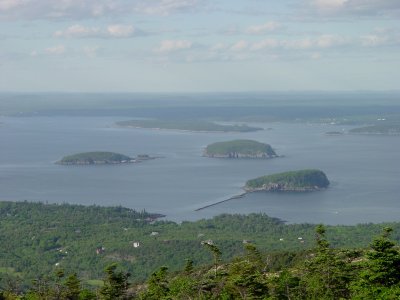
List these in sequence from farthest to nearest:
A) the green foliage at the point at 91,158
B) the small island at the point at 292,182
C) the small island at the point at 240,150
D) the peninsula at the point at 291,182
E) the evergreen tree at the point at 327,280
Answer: the small island at the point at 240,150 → the green foliage at the point at 91,158 → the small island at the point at 292,182 → the peninsula at the point at 291,182 → the evergreen tree at the point at 327,280

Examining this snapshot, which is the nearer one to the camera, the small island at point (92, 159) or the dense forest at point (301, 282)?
the dense forest at point (301, 282)

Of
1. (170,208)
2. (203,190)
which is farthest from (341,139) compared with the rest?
(170,208)

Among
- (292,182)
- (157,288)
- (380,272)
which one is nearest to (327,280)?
(380,272)

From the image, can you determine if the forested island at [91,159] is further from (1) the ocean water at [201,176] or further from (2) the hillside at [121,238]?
(2) the hillside at [121,238]

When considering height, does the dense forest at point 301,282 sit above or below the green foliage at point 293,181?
above

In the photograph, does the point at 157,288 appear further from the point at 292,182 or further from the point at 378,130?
the point at 378,130

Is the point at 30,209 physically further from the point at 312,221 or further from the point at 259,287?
the point at 259,287

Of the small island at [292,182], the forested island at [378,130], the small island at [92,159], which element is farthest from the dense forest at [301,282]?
the forested island at [378,130]

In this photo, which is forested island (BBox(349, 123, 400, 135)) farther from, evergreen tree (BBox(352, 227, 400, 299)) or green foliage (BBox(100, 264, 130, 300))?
evergreen tree (BBox(352, 227, 400, 299))
